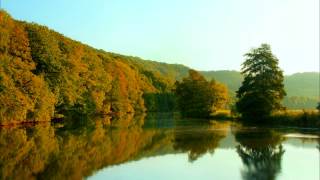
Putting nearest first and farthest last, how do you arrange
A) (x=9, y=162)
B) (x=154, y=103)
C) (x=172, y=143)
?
1. (x=9, y=162)
2. (x=172, y=143)
3. (x=154, y=103)

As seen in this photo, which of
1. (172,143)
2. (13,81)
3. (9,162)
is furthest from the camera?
(13,81)

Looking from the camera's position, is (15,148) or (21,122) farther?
(21,122)

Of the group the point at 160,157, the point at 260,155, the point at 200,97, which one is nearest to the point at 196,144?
the point at 160,157

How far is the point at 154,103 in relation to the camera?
168 m

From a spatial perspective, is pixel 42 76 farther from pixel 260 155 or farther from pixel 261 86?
pixel 260 155

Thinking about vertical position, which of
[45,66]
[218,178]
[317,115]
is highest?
[45,66]

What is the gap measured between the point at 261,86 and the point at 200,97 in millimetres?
27196

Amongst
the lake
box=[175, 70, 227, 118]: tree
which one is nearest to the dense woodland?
the lake

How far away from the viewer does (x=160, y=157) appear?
3269 centimetres

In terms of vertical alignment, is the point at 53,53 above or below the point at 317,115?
above

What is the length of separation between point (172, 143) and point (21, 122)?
31.9 meters

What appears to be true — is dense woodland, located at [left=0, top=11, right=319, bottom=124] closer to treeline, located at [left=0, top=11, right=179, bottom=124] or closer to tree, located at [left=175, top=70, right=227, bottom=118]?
treeline, located at [left=0, top=11, right=179, bottom=124]

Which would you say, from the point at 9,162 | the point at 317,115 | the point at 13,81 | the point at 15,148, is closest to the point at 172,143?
the point at 15,148

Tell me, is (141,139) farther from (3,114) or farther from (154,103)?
(154,103)
